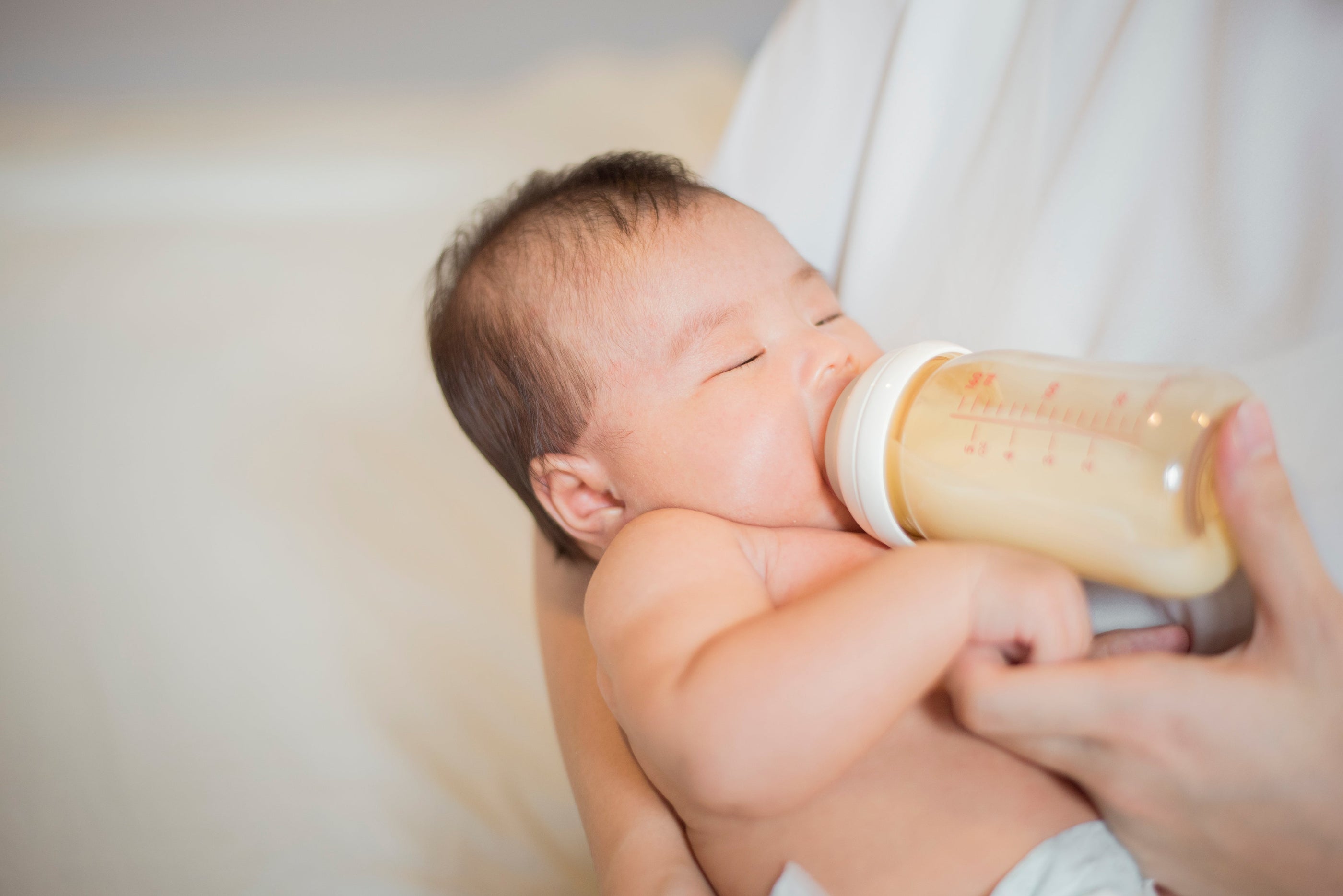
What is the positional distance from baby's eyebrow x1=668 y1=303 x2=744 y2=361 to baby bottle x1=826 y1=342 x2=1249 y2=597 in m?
0.19

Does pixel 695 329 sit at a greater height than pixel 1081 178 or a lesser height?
lesser

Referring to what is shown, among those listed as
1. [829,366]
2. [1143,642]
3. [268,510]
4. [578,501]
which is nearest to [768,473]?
[829,366]

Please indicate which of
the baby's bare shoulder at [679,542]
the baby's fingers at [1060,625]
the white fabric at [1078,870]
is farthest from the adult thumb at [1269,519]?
the baby's bare shoulder at [679,542]

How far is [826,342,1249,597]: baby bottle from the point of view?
1.90 ft

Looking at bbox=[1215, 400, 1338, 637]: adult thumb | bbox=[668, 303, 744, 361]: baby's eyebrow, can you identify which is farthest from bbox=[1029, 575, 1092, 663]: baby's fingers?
bbox=[668, 303, 744, 361]: baby's eyebrow

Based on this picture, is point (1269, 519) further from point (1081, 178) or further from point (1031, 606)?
point (1081, 178)

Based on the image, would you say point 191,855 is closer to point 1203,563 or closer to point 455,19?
point 1203,563

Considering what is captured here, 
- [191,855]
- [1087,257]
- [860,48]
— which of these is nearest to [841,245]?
[860,48]

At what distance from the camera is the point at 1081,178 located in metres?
0.87

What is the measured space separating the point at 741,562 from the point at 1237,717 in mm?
366

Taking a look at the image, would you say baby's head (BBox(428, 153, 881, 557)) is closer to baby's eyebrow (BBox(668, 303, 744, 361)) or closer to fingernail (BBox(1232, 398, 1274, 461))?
baby's eyebrow (BBox(668, 303, 744, 361))

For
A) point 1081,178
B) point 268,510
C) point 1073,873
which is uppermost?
point 1081,178

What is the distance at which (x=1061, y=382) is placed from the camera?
0.67 metres

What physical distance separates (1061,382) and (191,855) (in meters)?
1.19
